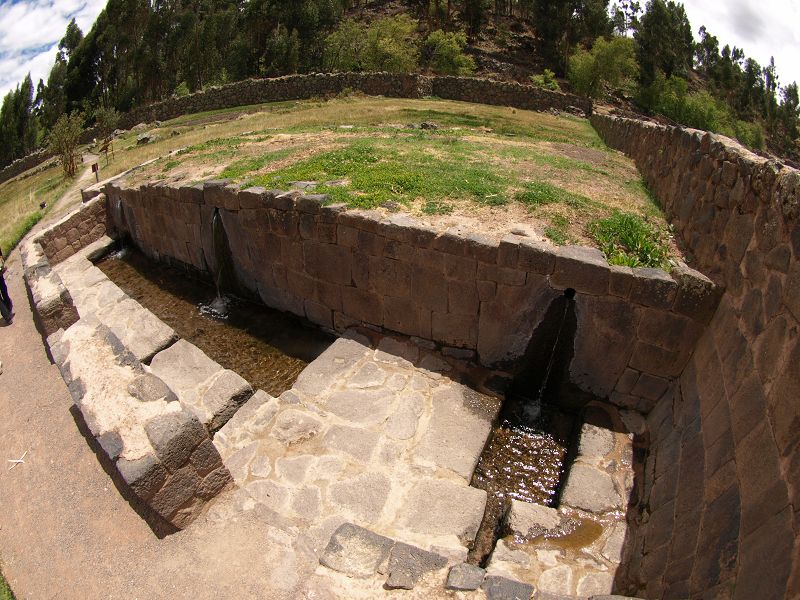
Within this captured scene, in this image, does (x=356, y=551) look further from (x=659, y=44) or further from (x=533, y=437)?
(x=659, y=44)

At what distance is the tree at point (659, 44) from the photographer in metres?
43.0

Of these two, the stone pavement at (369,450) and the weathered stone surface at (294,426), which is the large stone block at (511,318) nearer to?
the stone pavement at (369,450)

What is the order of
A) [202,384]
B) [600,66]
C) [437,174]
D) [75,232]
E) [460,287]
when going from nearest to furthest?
[202,384] < [460,287] < [437,174] < [75,232] < [600,66]

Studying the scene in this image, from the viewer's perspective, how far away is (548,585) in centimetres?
383

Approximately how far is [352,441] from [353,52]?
35.6 meters

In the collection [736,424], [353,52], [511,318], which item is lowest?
Result: [511,318]

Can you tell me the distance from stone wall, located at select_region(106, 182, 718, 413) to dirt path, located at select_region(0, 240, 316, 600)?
10.7ft

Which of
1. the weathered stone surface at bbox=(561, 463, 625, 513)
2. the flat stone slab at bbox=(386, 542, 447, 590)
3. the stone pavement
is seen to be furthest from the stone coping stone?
the weathered stone surface at bbox=(561, 463, 625, 513)

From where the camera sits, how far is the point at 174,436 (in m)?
3.77

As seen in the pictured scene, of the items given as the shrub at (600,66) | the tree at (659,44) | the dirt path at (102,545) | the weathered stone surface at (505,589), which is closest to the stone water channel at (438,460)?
the weathered stone surface at (505,589)

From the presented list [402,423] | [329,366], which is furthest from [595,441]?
[329,366]

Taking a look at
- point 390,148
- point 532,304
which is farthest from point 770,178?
point 390,148

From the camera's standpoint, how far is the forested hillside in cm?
3438

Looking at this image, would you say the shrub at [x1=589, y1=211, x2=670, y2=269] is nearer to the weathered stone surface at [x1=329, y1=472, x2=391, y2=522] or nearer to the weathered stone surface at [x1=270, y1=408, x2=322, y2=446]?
the weathered stone surface at [x1=329, y1=472, x2=391, y2=522]
